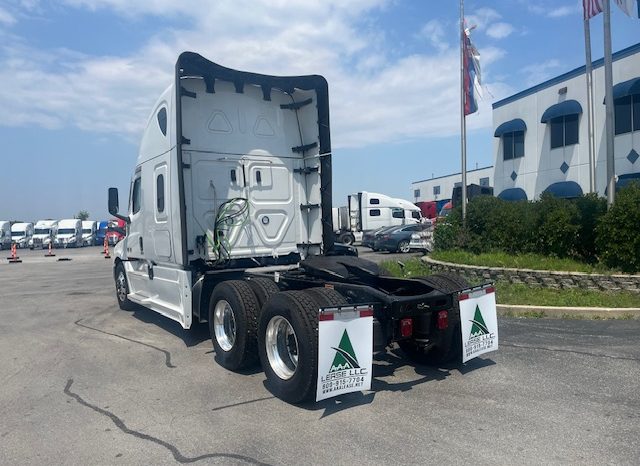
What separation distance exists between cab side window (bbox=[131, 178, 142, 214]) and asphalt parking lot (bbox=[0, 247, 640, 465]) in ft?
8.62

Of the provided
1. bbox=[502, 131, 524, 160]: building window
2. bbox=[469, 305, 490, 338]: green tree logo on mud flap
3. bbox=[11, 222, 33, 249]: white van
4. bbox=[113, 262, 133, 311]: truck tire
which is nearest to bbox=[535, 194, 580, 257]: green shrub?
bbox=[469, 305, 490, 338]: green tree logo on mud flap

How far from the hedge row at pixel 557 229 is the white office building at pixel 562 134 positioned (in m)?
9.46

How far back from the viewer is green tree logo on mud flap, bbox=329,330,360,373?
190 inches

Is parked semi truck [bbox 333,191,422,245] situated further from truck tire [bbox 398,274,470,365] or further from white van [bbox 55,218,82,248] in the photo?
white van [bbox 55,218,82,248]

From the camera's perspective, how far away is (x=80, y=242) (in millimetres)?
53875

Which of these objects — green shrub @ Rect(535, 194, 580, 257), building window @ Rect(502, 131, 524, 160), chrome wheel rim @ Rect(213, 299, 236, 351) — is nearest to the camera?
chrome wheel rim @ Rect(213, 299, 236, 351)

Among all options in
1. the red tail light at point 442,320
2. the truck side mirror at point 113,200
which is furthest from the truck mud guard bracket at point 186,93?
the red tail light at point 442,320

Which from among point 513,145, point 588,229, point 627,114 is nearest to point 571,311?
point 588,229

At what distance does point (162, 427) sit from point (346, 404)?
5.50 ft

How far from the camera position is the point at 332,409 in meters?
5.00

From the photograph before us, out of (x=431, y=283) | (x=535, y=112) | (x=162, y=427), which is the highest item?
(x=535, y=112)

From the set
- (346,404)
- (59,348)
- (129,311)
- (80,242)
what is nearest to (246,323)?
(346,404)

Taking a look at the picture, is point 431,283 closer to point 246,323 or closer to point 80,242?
point 246,323

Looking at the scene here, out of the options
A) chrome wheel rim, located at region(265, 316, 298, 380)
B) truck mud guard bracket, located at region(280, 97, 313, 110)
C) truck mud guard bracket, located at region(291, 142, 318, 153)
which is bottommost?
chrome wheel rim, located at region(265, 316, 298, 380)
